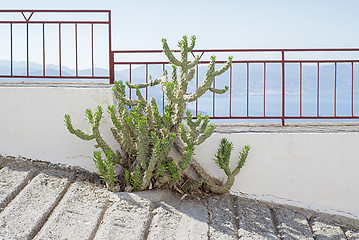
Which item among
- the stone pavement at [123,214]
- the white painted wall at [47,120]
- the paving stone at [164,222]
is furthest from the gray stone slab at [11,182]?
the paving stone at [164,222]

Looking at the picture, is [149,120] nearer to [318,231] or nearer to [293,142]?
[293,142]

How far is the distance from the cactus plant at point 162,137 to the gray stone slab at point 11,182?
951mm

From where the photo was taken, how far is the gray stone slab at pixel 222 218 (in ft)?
18.5

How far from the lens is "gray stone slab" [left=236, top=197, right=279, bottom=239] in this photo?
5.79 m

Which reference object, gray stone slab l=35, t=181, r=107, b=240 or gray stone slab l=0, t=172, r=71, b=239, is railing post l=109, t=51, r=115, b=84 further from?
gray stone slab l=35, t=181, r=107, b=240

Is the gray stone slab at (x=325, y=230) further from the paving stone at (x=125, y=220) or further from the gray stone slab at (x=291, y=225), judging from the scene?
the paving stone at (x=125, y=220)

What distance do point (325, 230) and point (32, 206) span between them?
3.90m

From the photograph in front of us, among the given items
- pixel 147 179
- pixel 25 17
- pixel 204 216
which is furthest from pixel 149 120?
pixel 25 17

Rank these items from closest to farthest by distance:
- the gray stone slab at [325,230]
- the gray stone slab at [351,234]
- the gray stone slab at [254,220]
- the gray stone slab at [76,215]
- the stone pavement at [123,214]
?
1. the gray stone slab at [76,215]
2. the stone pavement at [123,214]
3. the gray stone slab at [254,220]
4. the gray stone slab at [325,230]
5. the gray stone slab at [351,234]

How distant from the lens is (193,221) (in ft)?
19.0

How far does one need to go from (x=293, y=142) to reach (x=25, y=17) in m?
4.68

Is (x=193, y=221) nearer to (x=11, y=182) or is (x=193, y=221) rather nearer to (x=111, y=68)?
(x=11, y=182)

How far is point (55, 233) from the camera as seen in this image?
17.6ft

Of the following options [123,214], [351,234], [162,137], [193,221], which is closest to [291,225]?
[351,234]
